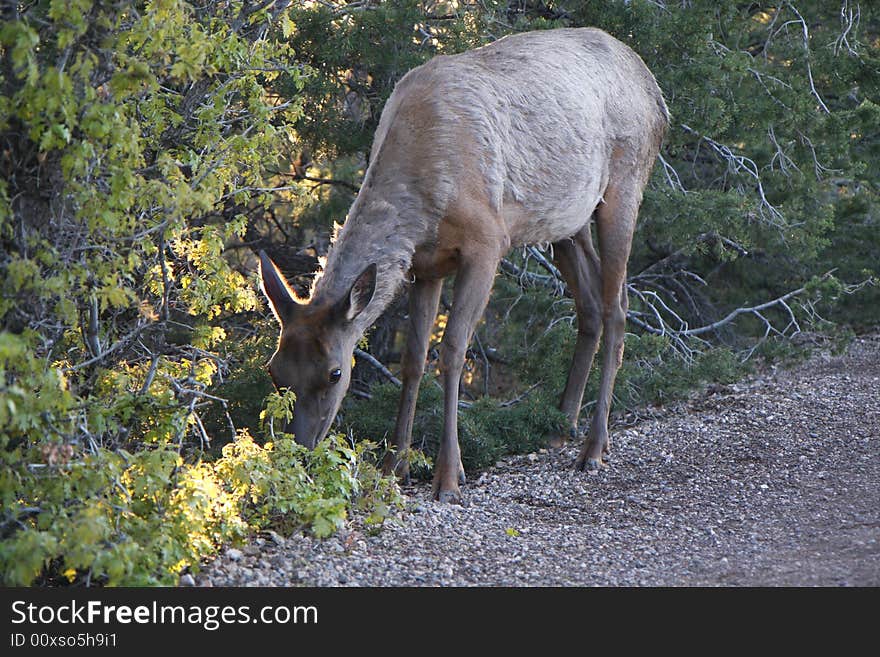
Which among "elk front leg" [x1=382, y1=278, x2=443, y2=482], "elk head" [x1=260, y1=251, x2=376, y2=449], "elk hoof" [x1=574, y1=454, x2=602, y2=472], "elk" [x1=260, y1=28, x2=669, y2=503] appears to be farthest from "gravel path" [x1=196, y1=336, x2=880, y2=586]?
"elk head" [x1=260, y1=251, x2=376, y2=449]

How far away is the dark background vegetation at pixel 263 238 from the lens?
4809mm

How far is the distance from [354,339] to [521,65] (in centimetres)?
253

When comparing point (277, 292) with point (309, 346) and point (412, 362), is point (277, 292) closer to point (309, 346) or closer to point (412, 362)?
point (309, 346)

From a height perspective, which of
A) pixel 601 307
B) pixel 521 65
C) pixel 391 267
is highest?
pixel 521 65

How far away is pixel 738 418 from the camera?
340 inches

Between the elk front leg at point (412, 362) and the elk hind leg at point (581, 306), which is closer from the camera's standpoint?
the elk front leg at point (412, 362)

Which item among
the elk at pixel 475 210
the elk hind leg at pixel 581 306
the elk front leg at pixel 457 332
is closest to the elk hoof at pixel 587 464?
the elk at pixel 475 210

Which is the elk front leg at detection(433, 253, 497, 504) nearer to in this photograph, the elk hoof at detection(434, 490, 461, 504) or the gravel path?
the elk hoof at detection(434, 490, 461, 504)

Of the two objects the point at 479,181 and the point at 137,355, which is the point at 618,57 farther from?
the point at 137,355

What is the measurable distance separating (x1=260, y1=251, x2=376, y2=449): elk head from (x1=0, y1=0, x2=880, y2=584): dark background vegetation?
33 centimetres

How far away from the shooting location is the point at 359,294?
22.0ft

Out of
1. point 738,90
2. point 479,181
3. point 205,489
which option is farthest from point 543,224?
point 205,489

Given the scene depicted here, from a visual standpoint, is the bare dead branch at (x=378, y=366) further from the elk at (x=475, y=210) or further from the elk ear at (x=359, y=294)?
the elk ear at (x=359, y=294)

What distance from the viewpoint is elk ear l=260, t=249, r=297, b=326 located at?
22.0 ft
